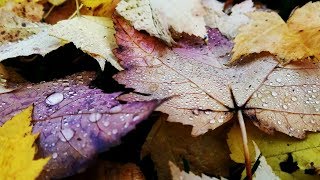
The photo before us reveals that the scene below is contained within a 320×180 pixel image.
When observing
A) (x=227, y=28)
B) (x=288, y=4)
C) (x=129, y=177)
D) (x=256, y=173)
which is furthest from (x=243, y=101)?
(x=288, y=4)

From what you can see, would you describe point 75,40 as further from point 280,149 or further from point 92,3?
point 280,149

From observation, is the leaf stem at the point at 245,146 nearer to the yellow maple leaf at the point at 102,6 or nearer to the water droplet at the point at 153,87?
the water droplet at the point at 153,87

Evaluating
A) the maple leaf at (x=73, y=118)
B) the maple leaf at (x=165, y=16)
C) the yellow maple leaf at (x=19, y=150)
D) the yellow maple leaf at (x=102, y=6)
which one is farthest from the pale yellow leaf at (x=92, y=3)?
the yellow maple leaf at (x=19, y=150)

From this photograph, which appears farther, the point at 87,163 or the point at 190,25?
the point at 190,25

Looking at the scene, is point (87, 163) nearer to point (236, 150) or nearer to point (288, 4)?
point (236, 150)

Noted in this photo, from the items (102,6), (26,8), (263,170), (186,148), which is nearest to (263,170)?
(263,170)

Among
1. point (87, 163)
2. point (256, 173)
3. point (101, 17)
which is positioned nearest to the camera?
point (87, 163)

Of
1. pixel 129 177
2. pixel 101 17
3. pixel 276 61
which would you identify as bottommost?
pixel 129 177

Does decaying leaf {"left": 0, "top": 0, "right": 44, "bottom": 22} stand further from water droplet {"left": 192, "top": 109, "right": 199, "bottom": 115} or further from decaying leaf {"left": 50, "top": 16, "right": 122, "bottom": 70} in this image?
water droplet {"left": 192, "top": 109, "right": 199, "bottom": 115}
